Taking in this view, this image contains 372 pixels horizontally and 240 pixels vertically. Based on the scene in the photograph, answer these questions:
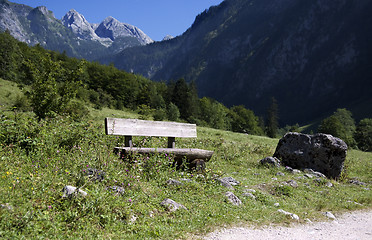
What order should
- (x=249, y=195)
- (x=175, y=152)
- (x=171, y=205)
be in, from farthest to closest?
(x=175, y=152) < (x=249, y=195) < (x=171, y=205)

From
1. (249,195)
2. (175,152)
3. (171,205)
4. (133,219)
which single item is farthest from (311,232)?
(175,152)

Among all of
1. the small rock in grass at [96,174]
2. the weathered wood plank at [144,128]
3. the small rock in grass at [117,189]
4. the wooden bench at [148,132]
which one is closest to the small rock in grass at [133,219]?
the small rock in grass at [117,189]

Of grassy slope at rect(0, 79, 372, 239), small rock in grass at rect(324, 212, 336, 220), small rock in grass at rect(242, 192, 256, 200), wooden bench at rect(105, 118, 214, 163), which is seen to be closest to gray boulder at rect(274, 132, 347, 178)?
grassy slope at rect(0, 79, 372, 239)

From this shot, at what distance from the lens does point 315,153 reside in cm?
1206

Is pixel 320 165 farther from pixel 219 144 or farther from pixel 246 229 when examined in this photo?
pixel 246 229

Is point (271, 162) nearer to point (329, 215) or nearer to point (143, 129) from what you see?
point (329, 215)

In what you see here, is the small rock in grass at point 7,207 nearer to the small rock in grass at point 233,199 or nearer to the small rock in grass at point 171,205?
the small rock in grass at point 171,205

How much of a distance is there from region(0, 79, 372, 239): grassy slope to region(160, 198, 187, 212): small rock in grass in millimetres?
110

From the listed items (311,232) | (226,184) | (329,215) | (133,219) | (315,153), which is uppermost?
(315,153)

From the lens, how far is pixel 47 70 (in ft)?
43.6

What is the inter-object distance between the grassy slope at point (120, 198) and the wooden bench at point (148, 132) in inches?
18.1

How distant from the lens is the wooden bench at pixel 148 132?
7.62 metres

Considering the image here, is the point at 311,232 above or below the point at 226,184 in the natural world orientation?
below

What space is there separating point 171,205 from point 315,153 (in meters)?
9.52
